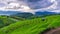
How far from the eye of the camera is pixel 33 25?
5.15 metres

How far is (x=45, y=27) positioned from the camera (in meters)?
5.01

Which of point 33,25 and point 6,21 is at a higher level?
point 6,21

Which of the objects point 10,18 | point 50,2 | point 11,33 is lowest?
point 11,33

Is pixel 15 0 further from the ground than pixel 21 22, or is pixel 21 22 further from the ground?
pixel 15 0

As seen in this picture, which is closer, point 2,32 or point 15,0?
point 2,32

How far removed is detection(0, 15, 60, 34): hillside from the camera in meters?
5.00

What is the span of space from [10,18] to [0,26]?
395 mm

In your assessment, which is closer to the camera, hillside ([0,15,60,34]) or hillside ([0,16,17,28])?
hillside ([0,15,60,34])

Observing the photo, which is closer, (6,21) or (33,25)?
(33,25)

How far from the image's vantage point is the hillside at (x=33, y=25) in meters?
5.00

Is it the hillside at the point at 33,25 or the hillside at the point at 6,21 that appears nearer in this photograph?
the hillside at the point at 33,25

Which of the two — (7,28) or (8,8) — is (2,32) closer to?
(7,28)

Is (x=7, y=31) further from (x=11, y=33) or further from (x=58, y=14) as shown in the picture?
(x=58, y=14)

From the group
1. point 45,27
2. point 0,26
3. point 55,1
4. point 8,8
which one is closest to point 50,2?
point 55,1
